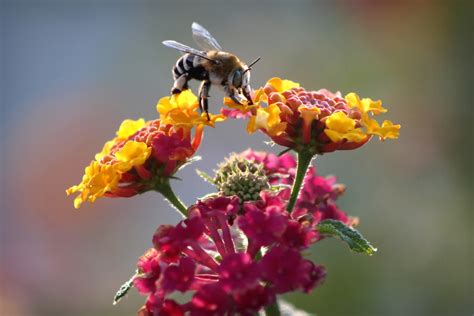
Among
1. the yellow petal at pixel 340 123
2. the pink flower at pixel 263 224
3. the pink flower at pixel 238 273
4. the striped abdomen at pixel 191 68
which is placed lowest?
the pink flower at pixel 238 273

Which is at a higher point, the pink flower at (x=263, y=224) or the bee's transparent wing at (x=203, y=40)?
the bee's transparent wing at (x=203, y=40)

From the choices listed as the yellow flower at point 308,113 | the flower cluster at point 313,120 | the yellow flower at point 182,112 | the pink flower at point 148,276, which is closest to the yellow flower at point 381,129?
the flower cluster at point 313,120

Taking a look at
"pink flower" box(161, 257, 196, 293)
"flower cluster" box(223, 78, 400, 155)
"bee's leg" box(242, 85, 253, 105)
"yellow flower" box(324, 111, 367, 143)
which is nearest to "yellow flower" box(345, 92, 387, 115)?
"flower cluster" box(223, 78, 400, 155)

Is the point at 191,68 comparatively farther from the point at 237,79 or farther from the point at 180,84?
the point at 237,79

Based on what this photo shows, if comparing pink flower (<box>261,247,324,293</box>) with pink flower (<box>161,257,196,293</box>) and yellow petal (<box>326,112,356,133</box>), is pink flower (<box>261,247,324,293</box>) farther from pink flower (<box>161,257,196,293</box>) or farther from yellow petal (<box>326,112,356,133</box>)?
yellow petal (<box>326,112,356,133</box>)

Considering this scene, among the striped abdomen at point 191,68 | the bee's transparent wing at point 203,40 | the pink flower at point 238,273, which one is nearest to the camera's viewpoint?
the pink flower at point 238,273

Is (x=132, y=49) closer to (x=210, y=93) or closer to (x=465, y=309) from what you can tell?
(x=465, y=309)

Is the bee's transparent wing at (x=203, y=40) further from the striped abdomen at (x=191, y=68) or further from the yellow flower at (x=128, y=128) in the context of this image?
the yellow flower at (x=128, y=128)

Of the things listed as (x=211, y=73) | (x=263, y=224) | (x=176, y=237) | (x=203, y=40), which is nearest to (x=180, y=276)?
(x=176, y=237)
